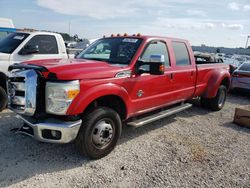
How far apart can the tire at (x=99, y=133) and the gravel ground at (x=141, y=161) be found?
0.61 ft

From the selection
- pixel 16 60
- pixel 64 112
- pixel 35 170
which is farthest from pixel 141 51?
pixel 16 60

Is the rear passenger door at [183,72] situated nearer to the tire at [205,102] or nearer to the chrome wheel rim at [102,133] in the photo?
the tire at [205,102]

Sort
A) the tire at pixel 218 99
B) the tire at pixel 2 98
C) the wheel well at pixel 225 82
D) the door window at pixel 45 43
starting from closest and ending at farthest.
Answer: the tire at pixel 2 98, the door window at pixel 45 43, the tire at pixel 218 99, the wheel well at pixel 225 82

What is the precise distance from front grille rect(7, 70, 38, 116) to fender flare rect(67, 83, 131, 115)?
55 centimetres

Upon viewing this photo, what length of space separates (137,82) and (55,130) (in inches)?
62.7

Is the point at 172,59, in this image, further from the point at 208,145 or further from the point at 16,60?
the point at 16,60

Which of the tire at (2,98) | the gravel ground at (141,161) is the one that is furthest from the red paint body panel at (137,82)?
the tire at (2,98)

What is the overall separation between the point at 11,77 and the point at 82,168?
1732mm

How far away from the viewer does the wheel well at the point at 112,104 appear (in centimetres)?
373

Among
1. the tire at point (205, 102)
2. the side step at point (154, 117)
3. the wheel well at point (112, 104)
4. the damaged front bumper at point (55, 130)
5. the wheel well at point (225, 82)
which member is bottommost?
the tire at point (205, 102)

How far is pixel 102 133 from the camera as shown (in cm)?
372

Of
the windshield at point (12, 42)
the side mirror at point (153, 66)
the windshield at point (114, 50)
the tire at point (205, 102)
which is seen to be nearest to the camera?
the side mirror at point (153, 66)

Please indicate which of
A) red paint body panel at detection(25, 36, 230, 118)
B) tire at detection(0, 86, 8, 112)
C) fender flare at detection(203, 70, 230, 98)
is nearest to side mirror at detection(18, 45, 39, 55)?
tire at detection(0, 86, 8, 112)

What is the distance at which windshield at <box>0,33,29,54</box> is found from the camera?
6.16 metres
